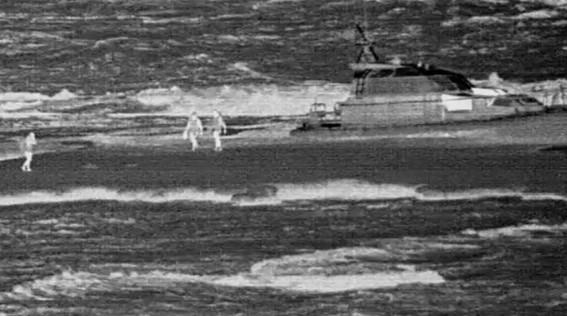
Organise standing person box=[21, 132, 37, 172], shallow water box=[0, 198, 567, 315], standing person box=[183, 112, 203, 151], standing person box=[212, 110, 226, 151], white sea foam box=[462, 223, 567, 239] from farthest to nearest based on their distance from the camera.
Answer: standing person box=[183, 112, 203, 151] < standing person box=[212, 110, 226, 151] < standing person box=[21, 132, 37, 172] < white sea foam box=[462, 223, 567, 239] < shallow water box=[0, 198, 567, 315]

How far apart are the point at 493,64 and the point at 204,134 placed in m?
2.32

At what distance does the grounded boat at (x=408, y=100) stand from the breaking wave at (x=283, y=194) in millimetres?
2279

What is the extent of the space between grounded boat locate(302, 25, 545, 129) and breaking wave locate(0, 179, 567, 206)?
2279 millimetres

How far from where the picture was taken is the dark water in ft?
18.2

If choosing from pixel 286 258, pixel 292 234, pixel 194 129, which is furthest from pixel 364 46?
pixel 286 258

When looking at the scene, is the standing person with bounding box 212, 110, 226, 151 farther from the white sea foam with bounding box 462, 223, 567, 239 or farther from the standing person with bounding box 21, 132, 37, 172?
the white sea foam with bounding box 462, 223, 567, 239

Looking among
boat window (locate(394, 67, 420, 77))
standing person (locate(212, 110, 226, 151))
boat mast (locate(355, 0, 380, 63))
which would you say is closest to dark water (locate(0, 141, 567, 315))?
standing person (locate(212, 110, 226, 151))

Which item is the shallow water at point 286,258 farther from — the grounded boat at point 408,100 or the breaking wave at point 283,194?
the grounded boat at point 408,100

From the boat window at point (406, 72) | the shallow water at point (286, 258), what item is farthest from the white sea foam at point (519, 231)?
the boat window at point (406, 72)

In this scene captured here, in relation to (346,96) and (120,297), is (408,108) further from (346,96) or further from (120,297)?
(120,297)

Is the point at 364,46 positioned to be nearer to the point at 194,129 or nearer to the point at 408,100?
the point at 408,100

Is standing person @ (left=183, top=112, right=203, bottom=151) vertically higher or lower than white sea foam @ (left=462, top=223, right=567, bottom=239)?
higher

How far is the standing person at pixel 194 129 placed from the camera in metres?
9.26

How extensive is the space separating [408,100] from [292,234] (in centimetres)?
363
